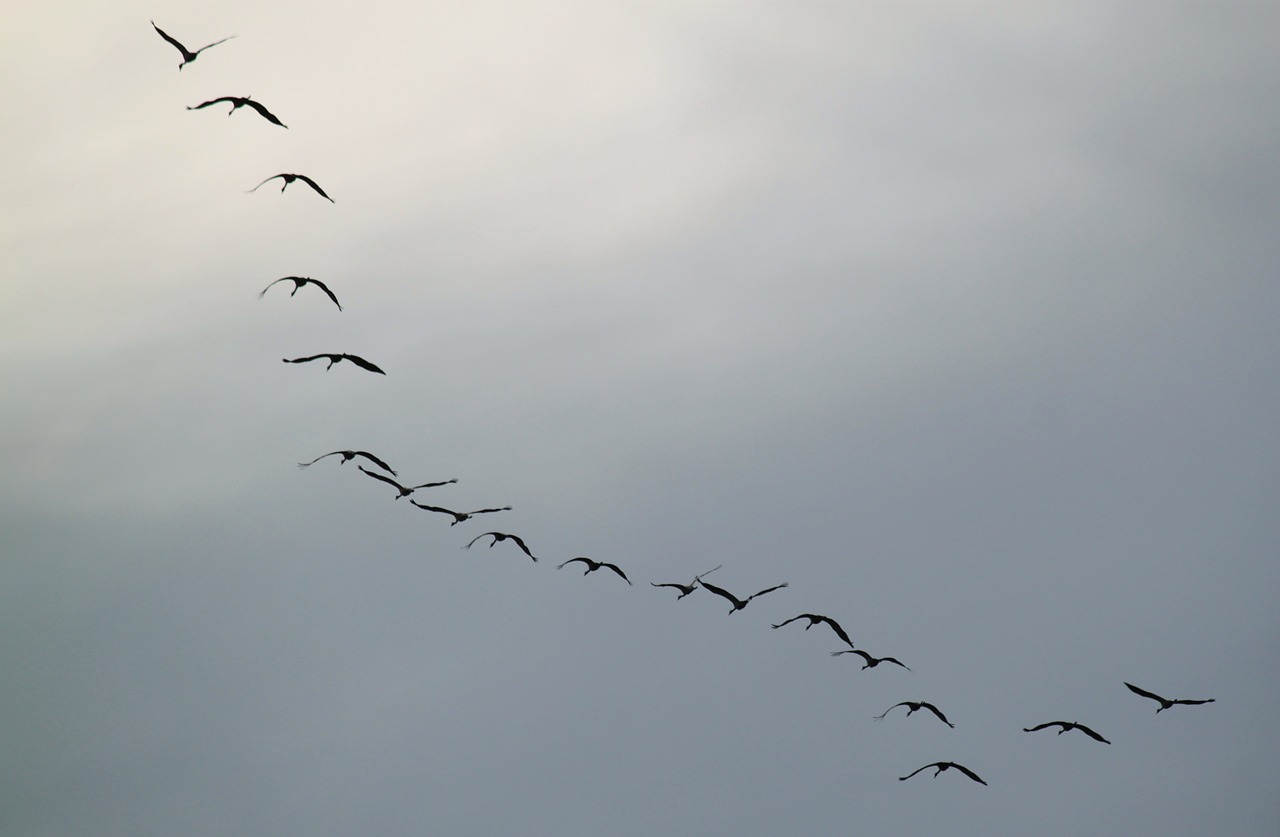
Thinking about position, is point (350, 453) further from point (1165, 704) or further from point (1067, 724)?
point (1165, 704)

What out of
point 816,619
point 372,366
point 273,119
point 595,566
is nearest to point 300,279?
point 372,366

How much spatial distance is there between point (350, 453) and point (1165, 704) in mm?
52731

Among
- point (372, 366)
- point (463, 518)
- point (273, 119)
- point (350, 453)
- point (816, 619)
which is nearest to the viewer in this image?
point (273, 119)

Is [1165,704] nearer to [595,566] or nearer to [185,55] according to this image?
[595,566]

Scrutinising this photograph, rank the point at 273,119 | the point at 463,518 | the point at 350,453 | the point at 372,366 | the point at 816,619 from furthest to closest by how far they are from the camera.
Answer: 1. the point at 816,619
2. the point at 463,518
3. the point at 350,453
4. the point at 372,366
5. the point at 273,119

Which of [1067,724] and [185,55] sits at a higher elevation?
[185,55]

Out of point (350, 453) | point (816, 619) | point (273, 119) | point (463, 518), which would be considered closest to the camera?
point (273, 119)

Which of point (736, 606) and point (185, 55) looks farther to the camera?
point (736, 606)

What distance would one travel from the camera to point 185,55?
196ft

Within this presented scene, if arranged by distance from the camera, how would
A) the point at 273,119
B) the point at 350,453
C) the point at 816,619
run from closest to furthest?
the point at 273,119 → the point at 350,453 → the point at 816,619

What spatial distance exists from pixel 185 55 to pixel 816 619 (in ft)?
154

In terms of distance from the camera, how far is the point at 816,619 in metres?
83.9

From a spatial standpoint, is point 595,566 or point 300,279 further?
point 595,566

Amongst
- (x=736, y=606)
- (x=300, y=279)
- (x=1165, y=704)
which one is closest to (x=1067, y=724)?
(x=1165, y=704)
